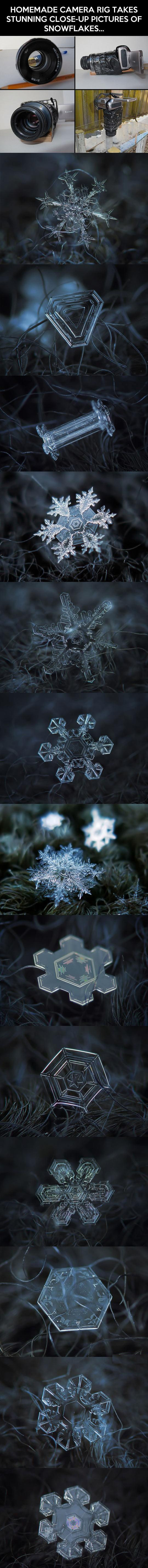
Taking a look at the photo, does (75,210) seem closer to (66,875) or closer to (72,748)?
(72,748)

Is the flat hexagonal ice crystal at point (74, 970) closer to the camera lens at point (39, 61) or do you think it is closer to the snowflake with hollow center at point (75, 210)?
the snowflake with hollow center at point (75, 210)

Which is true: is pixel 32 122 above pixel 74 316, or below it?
above

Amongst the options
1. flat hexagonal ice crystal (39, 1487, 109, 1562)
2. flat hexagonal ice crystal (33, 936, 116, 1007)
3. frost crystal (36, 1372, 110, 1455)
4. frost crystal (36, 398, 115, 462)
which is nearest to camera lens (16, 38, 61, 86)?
frost crystal (36, 398, 115, 462)

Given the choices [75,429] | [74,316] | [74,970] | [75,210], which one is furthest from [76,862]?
[75,210]

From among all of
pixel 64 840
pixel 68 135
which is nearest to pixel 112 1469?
pixel 64 840

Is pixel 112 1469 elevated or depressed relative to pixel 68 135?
depressed

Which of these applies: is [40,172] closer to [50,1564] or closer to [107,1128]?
[107,1128]
